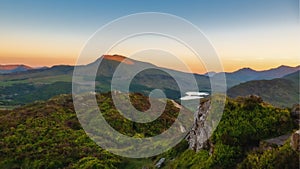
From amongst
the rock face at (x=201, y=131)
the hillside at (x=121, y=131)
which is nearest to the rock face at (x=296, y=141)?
the hillside at (x=121, y=131)

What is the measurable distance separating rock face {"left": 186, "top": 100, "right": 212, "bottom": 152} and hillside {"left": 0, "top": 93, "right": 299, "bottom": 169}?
0.60 meters

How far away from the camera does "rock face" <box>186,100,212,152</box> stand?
20.5 metres

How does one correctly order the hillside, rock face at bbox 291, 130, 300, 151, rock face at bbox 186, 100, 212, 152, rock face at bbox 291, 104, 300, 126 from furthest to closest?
1. rock face at bbox 186, 100, 212, 152
2. rock face at bbox 291, 104, 300, 126
3. the hillside
4. rock face at bbox 291, 130, 300, 151

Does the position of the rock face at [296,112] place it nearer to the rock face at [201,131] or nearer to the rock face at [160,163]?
the rock face at [201,131]

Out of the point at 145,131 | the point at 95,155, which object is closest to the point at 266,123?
the point at 95,155

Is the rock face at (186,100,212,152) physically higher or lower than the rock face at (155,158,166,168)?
higher

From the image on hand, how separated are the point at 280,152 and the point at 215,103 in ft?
26.5

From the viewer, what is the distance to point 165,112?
6034 centimetres

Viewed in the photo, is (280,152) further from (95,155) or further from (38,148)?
(38,148)

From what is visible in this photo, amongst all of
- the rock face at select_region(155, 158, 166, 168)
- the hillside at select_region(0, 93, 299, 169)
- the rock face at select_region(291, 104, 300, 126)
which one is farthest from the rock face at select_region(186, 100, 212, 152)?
the rock face at select_region(291, 104, 300, 126)

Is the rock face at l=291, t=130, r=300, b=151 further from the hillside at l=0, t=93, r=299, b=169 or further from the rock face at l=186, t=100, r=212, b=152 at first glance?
the rock face at l=186, t=100, r=212, b=152

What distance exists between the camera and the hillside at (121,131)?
17422 mm

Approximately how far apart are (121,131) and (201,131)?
90.8 ft

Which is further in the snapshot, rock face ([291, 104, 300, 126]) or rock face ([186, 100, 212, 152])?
rock face ([186, 100, 212, 152])
